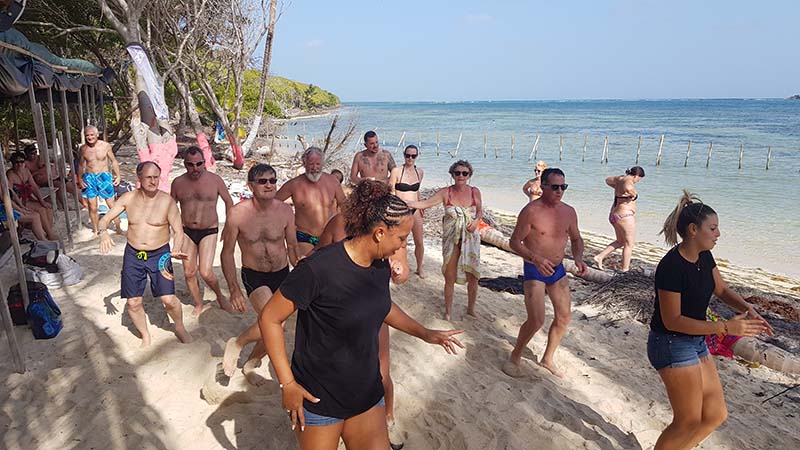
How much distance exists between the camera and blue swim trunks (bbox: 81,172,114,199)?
24.8 feet

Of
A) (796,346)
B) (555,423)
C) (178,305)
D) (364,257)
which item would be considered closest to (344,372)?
(364,257)

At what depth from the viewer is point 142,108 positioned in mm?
10727

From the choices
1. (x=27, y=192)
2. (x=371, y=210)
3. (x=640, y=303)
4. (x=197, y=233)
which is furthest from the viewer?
(x=27, y=192)

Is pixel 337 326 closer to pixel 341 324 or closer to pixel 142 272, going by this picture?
pixel 341 324

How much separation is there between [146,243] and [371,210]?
2974 millimetres

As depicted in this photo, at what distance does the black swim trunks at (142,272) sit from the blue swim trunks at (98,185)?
13.3 ft

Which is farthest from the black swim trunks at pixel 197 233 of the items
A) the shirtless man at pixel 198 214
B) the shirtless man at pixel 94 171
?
the shirtless man at pixel 94 171

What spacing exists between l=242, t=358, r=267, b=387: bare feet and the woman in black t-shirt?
2.68 meters

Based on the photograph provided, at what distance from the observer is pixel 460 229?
528cm

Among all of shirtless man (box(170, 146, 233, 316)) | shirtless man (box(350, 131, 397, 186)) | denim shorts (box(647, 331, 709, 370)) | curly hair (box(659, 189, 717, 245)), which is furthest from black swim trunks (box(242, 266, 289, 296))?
shirtless man (box(350, 131, 397, 186))

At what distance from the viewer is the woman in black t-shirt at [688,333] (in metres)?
2.76

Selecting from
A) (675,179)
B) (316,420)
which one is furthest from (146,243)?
(675,179)

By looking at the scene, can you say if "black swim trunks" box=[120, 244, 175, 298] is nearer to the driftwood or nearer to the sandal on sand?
the sandal on sand

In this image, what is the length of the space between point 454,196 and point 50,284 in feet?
14.3
